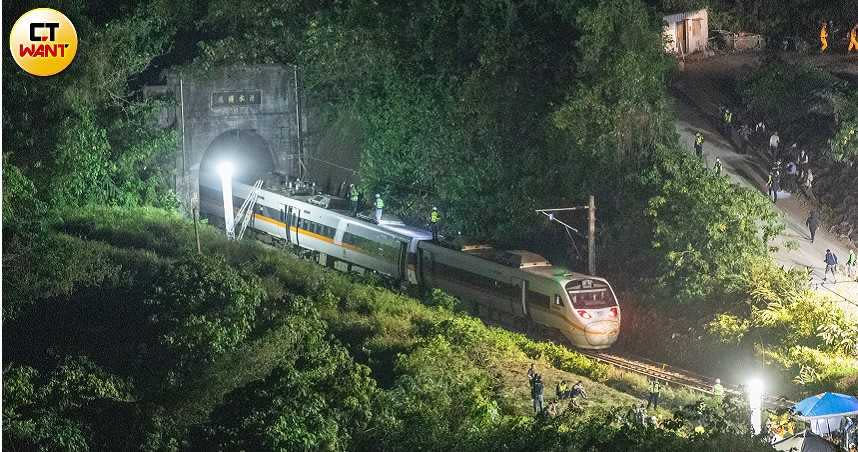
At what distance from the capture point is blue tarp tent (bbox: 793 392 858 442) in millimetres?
29219

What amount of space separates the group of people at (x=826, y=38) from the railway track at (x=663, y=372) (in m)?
23.0

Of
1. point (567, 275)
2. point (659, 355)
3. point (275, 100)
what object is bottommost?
point (659, 355)

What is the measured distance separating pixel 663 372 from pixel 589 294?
9.58 feet

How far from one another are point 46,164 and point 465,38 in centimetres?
1491

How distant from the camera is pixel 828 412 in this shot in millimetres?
29219

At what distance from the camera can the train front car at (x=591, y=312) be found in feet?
122

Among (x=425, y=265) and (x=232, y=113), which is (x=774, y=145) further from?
(x=232, y=113)

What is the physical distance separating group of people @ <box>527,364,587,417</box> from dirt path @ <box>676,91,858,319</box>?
416 inches

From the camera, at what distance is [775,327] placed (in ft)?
122

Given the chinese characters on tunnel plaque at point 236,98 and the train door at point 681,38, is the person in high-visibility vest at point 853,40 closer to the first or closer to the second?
the train door at point 681,38

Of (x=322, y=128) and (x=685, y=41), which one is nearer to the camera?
(x=322, y=128)

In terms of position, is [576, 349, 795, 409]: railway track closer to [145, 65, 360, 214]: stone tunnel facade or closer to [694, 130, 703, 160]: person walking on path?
[694, 130, 703, 160]: person walking on path

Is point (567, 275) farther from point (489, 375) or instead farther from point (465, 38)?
point (465, 38)

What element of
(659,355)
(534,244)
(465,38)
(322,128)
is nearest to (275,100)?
(322,128)
